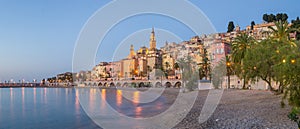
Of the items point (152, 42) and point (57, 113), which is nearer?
point (57, 113)

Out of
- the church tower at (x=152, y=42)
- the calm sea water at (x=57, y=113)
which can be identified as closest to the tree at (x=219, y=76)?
the calm sea water at (x=57, y=113)

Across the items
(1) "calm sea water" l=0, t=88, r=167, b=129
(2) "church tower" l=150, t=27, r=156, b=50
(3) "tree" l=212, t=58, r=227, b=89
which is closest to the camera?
(1) "calm sea water" l=0, t=88, r=167, b=129

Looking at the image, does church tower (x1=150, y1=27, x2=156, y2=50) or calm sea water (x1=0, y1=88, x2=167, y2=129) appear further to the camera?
church tower (x1=150, y1=27, x2=156, y2=50)

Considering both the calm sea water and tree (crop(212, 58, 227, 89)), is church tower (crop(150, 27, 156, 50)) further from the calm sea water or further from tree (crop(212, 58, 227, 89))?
the calm sea water

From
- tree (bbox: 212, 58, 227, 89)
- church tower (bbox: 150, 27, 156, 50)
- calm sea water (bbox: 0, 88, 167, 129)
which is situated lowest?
calm sea water (bbox: 0, 88, 167, 129)

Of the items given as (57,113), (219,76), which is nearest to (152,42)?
(219,76)

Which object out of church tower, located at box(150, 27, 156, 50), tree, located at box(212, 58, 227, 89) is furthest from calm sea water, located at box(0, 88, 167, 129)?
church tower, located at box(150, 27, 156, 50)

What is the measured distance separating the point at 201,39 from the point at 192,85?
83832mm

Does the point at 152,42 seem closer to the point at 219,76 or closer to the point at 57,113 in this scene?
the point at 219,76

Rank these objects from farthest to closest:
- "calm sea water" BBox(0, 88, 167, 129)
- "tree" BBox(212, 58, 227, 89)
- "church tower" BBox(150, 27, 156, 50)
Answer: "church tower" BBox(150, 27, 156, 50) < "tree" BBox(212, 58, 227, 89) < "calm sea water" BBox(0, 88, 167, 129)

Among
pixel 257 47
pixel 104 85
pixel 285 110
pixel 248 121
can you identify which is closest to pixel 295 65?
pixel 248 121

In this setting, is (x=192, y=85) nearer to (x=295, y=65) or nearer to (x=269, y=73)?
(x=269, y=73)

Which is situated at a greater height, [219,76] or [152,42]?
[152,42]

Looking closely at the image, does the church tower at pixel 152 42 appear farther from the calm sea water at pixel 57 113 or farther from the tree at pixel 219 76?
the calm sea water at pixel 57 113
